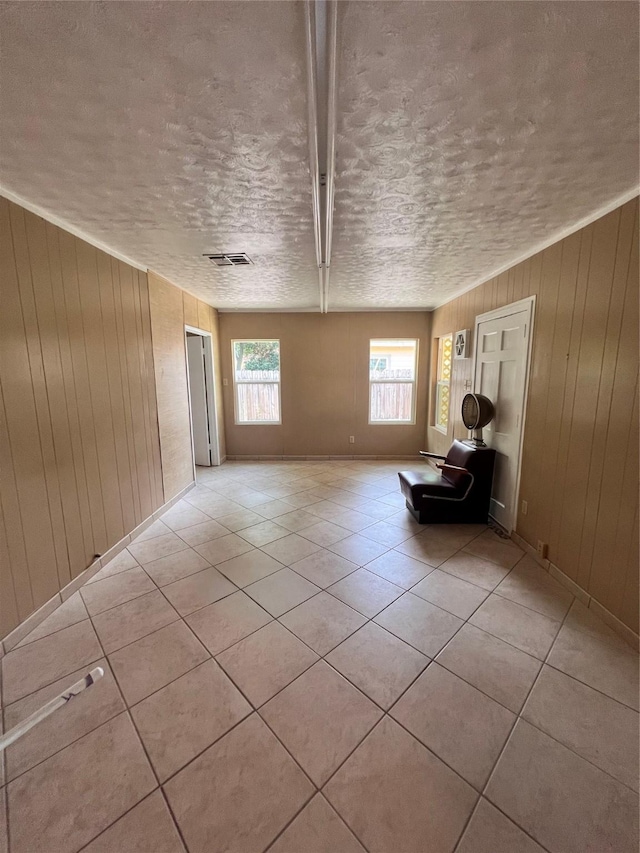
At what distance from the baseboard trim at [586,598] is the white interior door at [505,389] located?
367 millimetres

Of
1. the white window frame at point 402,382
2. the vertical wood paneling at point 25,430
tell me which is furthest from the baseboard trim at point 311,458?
the vertical wood paneling at point 25,430

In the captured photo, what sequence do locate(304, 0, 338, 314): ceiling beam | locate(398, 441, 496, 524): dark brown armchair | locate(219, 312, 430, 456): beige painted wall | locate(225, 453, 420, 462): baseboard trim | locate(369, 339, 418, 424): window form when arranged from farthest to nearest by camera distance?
locate(225, 453, 420, 462): baseboard trim < locate(369, 339, 418, 424): window < locate(219, 312, 430, 456): beige painted wall < locate(398, 441, 496, 524): dark brown armchair < locate(304, 0, 338, 314): ceiling beam

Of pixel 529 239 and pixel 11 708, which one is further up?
pixel 529 239

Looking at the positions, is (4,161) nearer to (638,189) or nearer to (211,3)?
(211,3)

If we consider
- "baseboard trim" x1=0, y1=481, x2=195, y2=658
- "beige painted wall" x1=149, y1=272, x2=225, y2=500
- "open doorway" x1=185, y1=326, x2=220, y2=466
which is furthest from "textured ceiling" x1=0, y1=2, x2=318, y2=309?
"open doorway" x1=185, y1=326, x2=220, y2=466

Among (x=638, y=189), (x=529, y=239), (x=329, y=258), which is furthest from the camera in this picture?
(x=329, y=258)

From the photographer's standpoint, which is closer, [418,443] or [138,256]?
[138,256]

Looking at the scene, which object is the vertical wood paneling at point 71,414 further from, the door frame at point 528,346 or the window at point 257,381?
the door frame at point 528,346

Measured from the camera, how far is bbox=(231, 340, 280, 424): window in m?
5.61

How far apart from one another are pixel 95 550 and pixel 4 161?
245 cm

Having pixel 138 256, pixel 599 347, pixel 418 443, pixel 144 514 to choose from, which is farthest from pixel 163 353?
pixel 418 443

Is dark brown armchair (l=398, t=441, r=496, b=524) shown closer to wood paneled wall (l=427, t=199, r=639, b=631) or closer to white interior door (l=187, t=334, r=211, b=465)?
wood paneled wall (l=427, t=199, r=639, b=631)

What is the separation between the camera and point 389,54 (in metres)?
1.05

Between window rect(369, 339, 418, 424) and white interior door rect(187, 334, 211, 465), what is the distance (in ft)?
9.23
